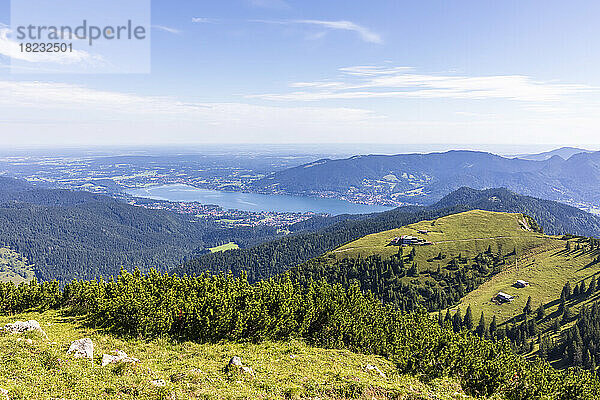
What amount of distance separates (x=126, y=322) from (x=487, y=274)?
19702 cm

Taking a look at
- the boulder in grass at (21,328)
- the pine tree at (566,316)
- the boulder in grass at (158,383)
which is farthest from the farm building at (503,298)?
the boulder in grass at (21,328)

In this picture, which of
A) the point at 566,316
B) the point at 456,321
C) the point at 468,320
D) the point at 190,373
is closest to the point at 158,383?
the point at 190,373

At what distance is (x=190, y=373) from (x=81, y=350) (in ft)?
38.6

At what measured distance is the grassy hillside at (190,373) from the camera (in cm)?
2622

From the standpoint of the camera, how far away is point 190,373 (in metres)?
31.8

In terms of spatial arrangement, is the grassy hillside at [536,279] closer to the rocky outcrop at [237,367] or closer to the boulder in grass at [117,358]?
the rocky outcrop at [237,367]

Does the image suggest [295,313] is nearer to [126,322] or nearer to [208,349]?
[208,349]

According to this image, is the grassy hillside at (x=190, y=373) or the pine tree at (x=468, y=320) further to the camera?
the pine tree at (x=468, y=320)

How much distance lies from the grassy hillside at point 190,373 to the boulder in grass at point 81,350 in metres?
0.73

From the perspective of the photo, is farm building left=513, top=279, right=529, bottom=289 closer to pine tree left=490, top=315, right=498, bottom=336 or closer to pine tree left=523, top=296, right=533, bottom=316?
pine tree left=523, top=296, right=533, bottom=316

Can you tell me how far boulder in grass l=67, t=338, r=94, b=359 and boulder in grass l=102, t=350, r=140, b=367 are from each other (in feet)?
5.94

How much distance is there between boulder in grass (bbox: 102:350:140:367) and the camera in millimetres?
31755

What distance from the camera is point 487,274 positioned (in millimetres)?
186750

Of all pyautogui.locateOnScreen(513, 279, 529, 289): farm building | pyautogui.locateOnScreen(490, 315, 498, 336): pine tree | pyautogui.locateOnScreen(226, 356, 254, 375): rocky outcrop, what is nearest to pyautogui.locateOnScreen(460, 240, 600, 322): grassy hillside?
pyautogui.locateOnScreen(513, 279, 529, 289): farm building
